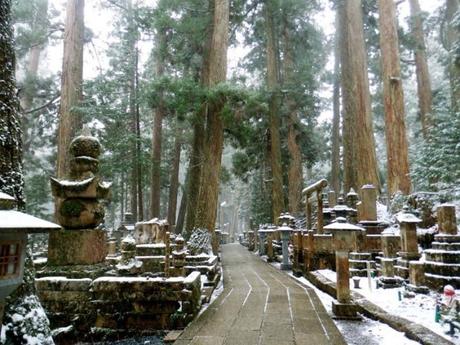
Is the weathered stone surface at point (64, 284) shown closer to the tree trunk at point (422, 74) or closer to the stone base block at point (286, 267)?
the stone base block at point (286, 267)

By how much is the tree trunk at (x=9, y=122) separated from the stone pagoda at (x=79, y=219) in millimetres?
1719

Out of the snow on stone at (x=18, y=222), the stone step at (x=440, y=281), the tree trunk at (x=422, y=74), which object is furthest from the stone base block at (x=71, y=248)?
the tree trunk at (x=422, y=74)

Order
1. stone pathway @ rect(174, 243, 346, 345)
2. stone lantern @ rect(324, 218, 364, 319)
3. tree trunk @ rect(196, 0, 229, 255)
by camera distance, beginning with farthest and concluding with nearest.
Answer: tree trunk @ rect(196, 0, 229, 255), stone lantern @ rect(324, 218, 364, 319), stone pathway @ rect(174, 243, 346, 345)

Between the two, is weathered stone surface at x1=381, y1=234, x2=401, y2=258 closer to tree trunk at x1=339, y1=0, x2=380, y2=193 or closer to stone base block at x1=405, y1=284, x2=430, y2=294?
stone base block at x1=405, y1=284, x2=430, y2=294

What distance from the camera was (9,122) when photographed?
370 cm

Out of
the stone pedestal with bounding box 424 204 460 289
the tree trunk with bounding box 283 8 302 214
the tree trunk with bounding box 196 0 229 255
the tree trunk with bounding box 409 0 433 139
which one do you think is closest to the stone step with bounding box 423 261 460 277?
the stone pedestal with bounding box 424 204 460 289

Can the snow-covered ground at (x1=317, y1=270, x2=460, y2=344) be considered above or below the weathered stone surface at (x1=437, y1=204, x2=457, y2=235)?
below

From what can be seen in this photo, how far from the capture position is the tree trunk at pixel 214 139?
35.3ft

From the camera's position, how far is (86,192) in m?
5.71

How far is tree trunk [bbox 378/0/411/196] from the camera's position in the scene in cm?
1171

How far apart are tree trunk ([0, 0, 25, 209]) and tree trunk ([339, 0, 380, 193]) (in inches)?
440

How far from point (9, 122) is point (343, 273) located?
495 centimetres

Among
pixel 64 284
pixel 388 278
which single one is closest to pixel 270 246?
pixel 388 278

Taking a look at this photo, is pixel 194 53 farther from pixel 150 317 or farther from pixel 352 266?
pixel 150 317
